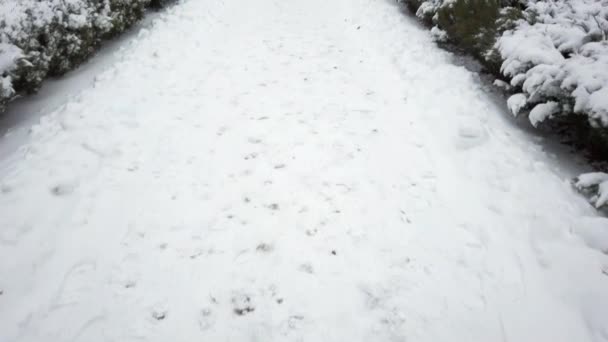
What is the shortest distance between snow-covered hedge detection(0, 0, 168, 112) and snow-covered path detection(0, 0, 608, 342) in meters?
0.50

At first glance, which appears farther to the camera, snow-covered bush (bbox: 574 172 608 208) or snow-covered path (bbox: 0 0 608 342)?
snow-covered bush (bbox: 574 172 608 208)

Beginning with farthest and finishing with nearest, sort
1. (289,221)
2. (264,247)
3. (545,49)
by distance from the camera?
1. (545,49)
2. (289,221)
3. (264,247)

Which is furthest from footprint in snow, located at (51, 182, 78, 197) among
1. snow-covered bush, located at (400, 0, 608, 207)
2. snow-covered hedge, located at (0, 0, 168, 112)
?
snow-covered bush, located at (400, 0, 608, 207)

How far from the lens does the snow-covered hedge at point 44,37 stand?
360 centimetres

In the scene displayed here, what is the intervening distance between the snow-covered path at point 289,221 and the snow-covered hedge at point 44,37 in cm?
50

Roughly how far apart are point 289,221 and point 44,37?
3.89 m

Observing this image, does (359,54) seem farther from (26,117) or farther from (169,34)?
(26,117)

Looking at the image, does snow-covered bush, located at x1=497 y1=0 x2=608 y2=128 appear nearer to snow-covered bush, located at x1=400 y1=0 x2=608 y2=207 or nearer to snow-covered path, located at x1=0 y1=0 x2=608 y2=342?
snow-covered bush, located at x1=400 y1=0 x2=608 y2=207

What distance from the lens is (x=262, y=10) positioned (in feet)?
28.8

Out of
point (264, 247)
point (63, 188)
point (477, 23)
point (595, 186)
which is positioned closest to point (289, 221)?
point (264, 247)

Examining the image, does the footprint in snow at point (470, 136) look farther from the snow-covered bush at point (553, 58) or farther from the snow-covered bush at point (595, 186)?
the snow-covered bush at point (595, 186)

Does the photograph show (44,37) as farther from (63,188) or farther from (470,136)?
(470,136)

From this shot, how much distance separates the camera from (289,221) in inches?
115

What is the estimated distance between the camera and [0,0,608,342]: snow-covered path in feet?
7.34
